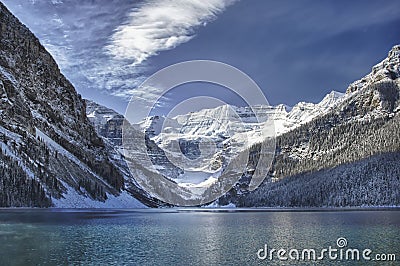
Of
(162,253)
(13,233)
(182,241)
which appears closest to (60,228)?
(13,233)

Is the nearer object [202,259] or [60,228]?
[202,259]

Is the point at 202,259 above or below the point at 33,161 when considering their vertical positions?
below

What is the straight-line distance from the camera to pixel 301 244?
214 ft

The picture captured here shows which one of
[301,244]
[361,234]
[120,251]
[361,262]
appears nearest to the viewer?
[361,262]

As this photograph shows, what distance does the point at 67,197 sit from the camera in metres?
197

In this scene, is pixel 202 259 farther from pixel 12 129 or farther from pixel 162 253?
pixel 12 129

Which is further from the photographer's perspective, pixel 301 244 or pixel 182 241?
pixel 182 241

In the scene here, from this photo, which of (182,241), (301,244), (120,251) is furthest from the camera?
(182,241)

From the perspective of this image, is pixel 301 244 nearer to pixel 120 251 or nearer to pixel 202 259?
pixel 202 259

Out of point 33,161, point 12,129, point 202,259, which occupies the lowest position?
point 202,259

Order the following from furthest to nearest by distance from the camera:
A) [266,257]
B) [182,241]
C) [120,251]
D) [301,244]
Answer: [182,241] → [301,244] → [120,251] → [266,257]

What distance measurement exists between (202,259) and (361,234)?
1420 inches

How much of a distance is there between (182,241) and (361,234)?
30772mm

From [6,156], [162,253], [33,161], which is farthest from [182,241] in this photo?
[33,161]
